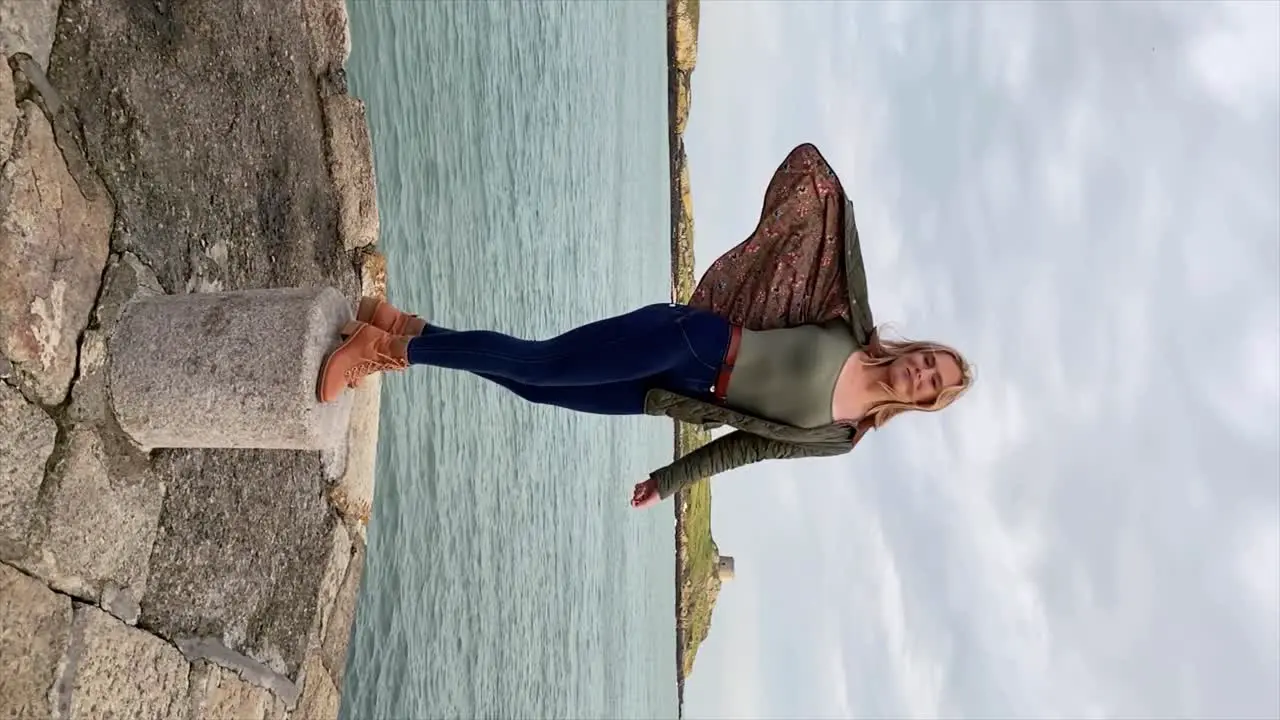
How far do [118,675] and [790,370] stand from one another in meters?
2.68

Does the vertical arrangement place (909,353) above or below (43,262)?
above

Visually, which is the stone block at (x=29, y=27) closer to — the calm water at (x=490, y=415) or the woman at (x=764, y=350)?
the woman at (x=764, y=350)

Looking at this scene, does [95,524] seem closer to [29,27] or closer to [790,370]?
[29,27]

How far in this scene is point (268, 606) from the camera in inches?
165

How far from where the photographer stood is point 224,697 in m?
3.88

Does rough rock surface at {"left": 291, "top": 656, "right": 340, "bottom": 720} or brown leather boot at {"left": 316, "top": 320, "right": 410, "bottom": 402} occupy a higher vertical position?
brown leather boot at {"left": 316, "top": 320, "right": 410, "bottom": 402}

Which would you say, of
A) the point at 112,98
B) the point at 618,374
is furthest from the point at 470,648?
the point at 112,98

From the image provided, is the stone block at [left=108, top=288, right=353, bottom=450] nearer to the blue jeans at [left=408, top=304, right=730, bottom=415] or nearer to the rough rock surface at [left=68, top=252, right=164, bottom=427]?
the rough rock surface at [left=68, top=252, right=164, bottom=427]

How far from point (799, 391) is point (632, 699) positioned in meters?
18.8

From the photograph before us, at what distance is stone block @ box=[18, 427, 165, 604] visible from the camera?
2893 mm

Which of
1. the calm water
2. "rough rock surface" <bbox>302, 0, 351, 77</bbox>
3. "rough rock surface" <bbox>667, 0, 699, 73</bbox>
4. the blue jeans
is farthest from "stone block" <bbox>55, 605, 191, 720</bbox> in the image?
"rough rock surface" <bbox>667, 0, 699, 73</bbox>

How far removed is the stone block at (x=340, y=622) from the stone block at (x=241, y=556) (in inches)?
12.1

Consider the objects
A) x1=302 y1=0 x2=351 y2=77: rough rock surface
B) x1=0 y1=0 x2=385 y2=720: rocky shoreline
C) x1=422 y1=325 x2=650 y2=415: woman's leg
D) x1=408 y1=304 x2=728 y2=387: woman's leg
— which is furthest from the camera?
x1=302 y1=0 x2=351 y2=77: rough rock surface

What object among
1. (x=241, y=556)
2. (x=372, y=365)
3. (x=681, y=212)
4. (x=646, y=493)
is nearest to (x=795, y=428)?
(x=646, y=493)
